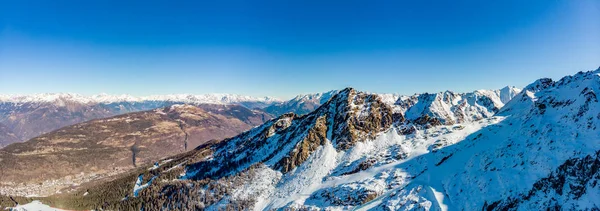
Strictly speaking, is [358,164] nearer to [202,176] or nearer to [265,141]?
[265,141]

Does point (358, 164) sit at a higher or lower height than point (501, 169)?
lower

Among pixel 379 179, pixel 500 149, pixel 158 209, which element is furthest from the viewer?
pixel 158 209

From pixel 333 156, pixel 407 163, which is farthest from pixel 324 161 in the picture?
pixel 407 163

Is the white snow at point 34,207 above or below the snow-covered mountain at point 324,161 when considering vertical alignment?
below

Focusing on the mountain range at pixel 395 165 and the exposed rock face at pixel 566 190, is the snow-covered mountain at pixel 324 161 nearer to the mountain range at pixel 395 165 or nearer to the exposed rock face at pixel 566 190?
the mountain range at pixel 395 165

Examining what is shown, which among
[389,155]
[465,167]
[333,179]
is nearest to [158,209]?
[333,179]

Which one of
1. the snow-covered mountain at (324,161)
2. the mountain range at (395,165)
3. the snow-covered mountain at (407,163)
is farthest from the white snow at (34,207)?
the snow-covered mountain at (324,161)

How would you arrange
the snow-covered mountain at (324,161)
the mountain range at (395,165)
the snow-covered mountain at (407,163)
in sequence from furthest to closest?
the snow-covered mountain at (324,161), the mountain range at (395,165), the snow-covered mountain at (407,163)

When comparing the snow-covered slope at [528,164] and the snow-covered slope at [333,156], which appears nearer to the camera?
the snow-covered slope at [528,164]

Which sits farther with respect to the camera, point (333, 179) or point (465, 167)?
point (333, 179)
